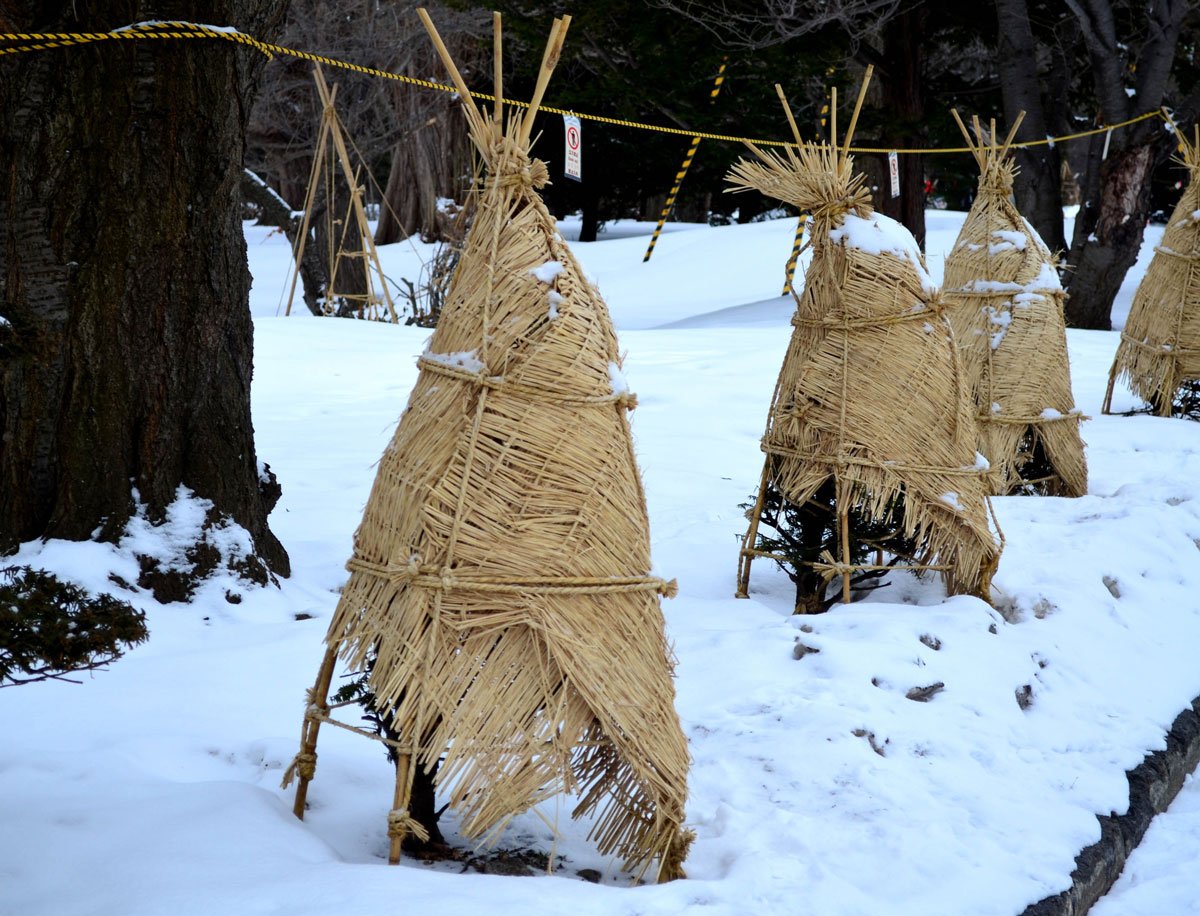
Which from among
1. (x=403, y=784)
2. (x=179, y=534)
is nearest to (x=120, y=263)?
(x=179, y=534)

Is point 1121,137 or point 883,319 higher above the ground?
point 1121,137

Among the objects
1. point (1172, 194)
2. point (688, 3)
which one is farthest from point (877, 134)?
point (1172, 194)

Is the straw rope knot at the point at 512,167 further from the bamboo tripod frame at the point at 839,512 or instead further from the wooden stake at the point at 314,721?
the bamboo tripod frame at the point at 839,512

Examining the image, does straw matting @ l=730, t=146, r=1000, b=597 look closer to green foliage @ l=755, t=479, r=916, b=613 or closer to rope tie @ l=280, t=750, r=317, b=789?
green foliage @ l=755, t=479, r=916, b=613

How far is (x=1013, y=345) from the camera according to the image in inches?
229

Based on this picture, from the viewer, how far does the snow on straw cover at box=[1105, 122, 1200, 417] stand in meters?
7.28

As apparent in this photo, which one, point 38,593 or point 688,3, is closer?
point 38,593

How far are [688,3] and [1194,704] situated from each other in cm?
835

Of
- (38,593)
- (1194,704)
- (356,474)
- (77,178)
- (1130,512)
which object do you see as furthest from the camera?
(356,474)

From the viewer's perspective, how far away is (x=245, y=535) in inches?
161

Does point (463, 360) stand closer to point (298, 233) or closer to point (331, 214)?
point (331, 214)

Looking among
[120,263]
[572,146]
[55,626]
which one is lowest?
[55,626]

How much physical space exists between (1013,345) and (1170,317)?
2.18 m

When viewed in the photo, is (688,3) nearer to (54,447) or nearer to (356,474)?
(356,474)
